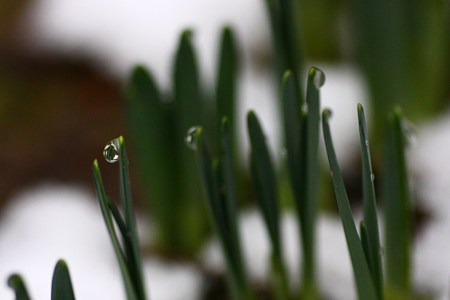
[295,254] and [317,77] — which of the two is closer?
[317,77]

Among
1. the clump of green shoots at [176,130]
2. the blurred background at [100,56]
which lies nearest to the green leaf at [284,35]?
the clump of green shoots at [176,130]

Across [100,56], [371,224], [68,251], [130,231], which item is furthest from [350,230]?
[100,56]

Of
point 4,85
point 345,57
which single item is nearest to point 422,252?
point 345,57

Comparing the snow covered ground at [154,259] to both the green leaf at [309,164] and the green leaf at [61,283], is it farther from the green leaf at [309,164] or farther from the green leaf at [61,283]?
the green leaf at [61,283]

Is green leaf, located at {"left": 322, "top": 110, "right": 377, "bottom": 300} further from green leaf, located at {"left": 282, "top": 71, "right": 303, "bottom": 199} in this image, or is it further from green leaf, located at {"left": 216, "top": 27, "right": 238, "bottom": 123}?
green leaf, located at {"left": 216, "top": 27, "right": 238, "bottom": 123}

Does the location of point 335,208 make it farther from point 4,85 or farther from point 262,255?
point 4,85

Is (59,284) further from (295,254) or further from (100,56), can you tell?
(100,56)
